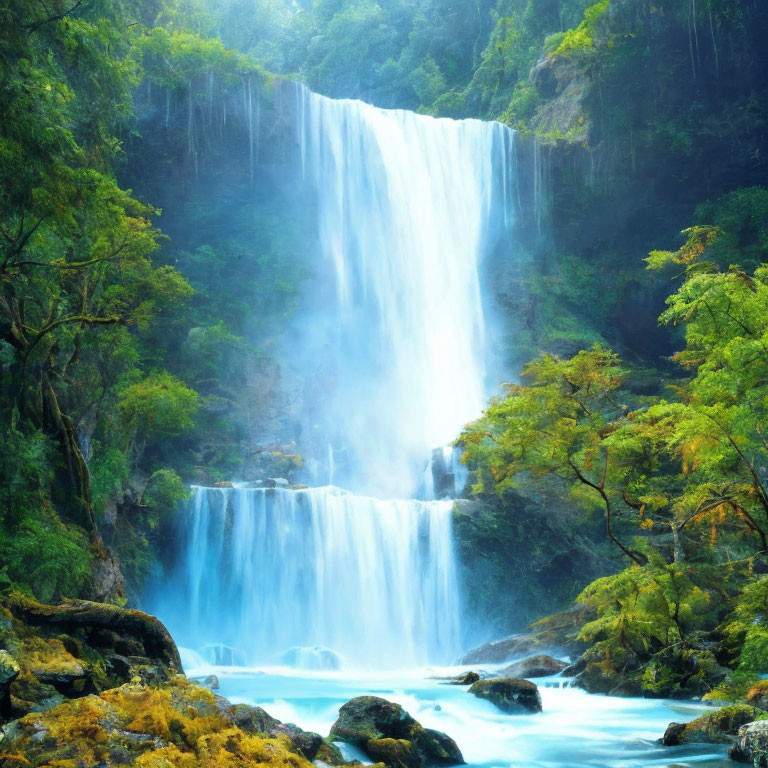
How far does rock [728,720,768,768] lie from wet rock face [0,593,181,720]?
22.7 feet

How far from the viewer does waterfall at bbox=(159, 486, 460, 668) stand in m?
22.6

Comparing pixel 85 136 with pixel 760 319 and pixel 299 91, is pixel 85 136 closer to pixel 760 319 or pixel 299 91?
pixel 760 319

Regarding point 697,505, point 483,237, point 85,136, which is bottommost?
point 697,505

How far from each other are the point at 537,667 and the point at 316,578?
856 cm

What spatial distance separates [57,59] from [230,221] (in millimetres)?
21791

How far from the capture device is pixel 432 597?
23641 millimetres

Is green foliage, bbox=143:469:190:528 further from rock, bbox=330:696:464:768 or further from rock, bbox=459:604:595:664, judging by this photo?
rock, bbox=330:696:464:768

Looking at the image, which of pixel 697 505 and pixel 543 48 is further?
pixel 543 48

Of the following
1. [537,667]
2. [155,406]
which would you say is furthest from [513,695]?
[155,406]

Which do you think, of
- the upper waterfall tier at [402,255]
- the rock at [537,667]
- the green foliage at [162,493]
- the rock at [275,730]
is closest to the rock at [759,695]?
the rock at [275,730]

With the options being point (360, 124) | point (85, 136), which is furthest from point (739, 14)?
point (85, 136)

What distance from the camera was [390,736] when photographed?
943cm

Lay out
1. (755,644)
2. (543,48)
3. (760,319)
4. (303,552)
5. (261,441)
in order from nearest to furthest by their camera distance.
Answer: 1. (755,644)
2. (760,319)
3. (303,552)
4. (261,441)
5. (543,48)

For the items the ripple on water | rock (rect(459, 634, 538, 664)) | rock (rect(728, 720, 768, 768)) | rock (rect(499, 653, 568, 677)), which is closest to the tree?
the ripple on water
